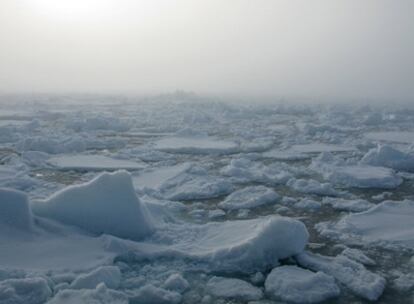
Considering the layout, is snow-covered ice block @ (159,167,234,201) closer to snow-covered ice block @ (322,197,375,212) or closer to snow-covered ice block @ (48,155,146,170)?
snow-covered ice block @ (322,197,375,212)

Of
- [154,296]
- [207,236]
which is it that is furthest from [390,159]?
[154,296]

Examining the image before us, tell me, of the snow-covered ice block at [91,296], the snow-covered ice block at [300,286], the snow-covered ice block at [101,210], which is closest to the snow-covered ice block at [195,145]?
the snow-covered ice block at [101,210]

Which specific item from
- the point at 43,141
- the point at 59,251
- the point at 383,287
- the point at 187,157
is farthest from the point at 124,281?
the point at 43,141

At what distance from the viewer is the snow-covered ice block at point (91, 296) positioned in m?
3.62

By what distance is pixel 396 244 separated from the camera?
17.4 feet

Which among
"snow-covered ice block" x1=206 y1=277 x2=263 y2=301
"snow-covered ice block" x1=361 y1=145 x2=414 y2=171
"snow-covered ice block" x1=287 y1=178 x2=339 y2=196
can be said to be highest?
"snow-covered ice block" x1=361 y1=145 x2=414 y2=171

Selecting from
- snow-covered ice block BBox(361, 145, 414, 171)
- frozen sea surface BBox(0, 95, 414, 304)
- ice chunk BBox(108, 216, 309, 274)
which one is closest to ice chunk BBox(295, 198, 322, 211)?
frozen sea surface BBox(0, 95, 414, 304)

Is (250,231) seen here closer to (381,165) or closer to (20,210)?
(20,210)

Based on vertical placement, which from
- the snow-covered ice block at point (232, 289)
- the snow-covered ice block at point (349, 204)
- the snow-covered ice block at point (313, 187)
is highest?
the snow-covered ice block at point (313, 187)

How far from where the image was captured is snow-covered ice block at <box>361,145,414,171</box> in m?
10.3

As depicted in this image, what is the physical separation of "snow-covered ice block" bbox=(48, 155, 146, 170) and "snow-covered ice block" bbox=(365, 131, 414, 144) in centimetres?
999

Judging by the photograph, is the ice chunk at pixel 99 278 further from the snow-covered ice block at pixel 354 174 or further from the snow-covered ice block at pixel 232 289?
the snow-covered ice block at pixel 354 174

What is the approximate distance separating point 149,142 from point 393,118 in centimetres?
1674

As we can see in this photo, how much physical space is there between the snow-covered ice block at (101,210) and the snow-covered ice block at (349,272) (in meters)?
1.89
